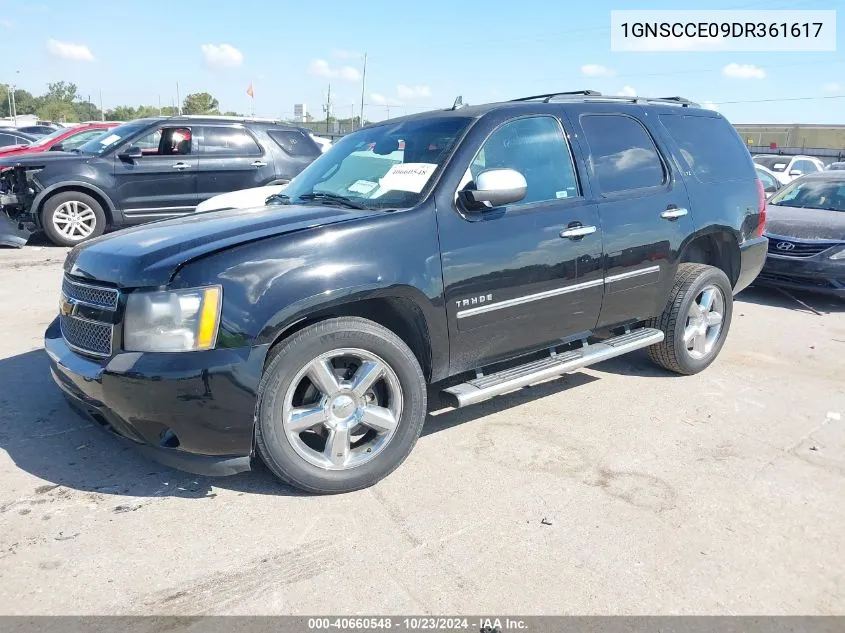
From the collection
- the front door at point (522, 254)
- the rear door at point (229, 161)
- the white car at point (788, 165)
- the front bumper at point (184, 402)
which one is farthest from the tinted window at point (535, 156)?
the white car at point (788, 165)

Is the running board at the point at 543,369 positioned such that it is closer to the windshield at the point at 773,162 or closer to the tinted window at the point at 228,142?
the tinted window at the point at 228,142

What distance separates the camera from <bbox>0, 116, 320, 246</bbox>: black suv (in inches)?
370

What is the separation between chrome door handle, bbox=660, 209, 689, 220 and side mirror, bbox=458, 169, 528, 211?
1402mm

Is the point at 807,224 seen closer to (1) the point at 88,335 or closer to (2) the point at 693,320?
(2) the point at 693,320

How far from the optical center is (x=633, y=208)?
436 centimetres

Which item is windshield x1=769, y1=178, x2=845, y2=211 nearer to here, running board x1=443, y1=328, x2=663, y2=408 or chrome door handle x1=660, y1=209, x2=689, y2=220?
chrome door handle x1=660, y1=209, x2=689, y2=220

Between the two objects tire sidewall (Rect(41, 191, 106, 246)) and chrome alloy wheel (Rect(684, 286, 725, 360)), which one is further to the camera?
tire sidewall (Rect(41, 191, 106, 246))

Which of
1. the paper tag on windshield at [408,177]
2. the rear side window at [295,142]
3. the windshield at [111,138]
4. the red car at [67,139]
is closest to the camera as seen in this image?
the paper tag on windshield at [408,177]

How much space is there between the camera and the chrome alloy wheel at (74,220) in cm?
955

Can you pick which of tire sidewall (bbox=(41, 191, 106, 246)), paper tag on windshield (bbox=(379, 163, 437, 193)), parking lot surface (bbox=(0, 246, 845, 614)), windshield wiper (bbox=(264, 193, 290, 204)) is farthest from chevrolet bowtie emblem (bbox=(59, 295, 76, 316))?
tire sidewall (bbox=(41, 191, 106, 246))

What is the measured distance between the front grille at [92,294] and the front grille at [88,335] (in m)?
0.09

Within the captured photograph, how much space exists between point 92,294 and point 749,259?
4.72 m

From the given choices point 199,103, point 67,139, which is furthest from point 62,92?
point 67,139

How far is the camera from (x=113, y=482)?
131 inches
